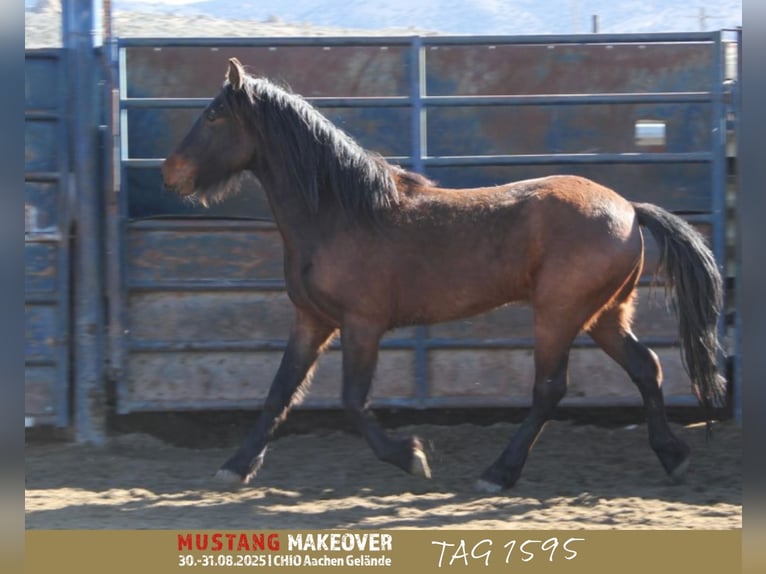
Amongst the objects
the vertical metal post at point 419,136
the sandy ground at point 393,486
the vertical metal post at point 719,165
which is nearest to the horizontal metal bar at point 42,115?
the sandy ground at point 393,486

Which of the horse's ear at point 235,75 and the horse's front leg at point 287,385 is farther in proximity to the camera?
the horse's front leg at point 287,385

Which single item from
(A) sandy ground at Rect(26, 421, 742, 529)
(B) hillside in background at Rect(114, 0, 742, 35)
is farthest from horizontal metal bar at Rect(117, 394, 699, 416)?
(B) hillside in background at Rect(114, 0, 742, 35)

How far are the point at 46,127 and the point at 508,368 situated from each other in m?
3.09

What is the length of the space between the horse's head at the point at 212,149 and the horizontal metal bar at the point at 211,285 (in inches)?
33.3

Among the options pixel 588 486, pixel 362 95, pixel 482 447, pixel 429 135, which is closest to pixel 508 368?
pixel 482 447

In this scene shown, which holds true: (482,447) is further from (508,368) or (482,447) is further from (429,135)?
(429,135)

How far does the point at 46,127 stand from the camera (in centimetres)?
620

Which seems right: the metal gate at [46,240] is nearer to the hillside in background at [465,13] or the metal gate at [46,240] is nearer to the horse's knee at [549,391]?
the horse's knee at [549,391]

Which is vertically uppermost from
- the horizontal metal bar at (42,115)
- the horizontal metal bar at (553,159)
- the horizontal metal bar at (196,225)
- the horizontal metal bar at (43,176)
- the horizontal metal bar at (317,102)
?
the horizontal metal bar at (317,102)

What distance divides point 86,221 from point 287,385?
164 cm

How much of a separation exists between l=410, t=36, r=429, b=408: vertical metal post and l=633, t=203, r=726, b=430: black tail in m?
1.39

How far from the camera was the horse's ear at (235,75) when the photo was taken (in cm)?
540

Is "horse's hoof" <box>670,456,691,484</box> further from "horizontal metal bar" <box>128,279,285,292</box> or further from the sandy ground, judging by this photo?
"horizontal metal bar" <box>128,279,285,292</box>

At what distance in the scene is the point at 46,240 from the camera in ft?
20.3
